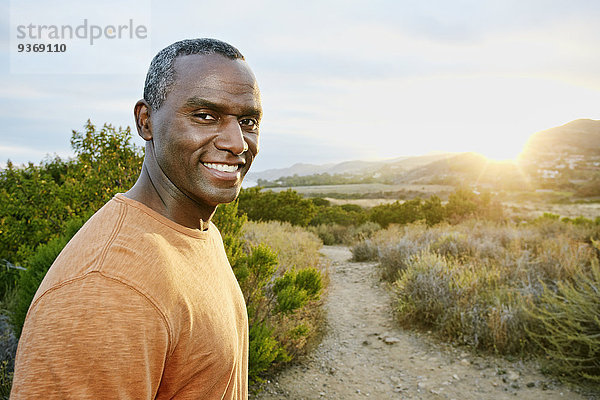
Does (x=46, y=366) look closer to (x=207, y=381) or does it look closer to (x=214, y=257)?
(x=207, y=381)

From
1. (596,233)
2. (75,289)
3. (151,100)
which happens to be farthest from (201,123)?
(596,233)

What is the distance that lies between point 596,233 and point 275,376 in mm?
10287

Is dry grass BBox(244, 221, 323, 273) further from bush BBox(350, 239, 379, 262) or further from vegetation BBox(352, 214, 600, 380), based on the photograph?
bush BBox(350, 239, 379, 262)

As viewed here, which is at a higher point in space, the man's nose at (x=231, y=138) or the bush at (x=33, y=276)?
the man's nose at (x=231, y=138)

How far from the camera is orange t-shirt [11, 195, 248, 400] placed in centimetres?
80

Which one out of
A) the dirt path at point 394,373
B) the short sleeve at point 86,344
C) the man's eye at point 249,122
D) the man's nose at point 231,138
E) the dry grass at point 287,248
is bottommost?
the dirt path at point 394,373

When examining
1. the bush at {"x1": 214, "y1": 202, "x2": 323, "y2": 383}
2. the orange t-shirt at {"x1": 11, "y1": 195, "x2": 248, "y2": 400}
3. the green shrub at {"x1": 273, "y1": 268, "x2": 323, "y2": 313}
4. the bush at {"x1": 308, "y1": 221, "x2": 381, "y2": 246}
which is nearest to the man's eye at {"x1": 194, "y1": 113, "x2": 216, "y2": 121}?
the orange t-shirt at {"x1": 11, "y1": 195, "x2": 248, "y2": 400}

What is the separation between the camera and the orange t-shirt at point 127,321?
2.63 ft

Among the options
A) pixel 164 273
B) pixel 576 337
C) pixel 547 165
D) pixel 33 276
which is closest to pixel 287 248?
pixel 33 276

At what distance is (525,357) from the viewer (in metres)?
5.30

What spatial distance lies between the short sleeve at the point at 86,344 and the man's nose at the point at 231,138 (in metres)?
0.53

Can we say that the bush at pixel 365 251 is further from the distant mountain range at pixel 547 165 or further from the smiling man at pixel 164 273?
the distant mountain range at pixel 547 165

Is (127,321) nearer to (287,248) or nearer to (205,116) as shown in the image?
(205,116)

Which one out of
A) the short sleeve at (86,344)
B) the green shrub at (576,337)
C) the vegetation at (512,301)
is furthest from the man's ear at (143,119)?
the vegetation at (512,301)
